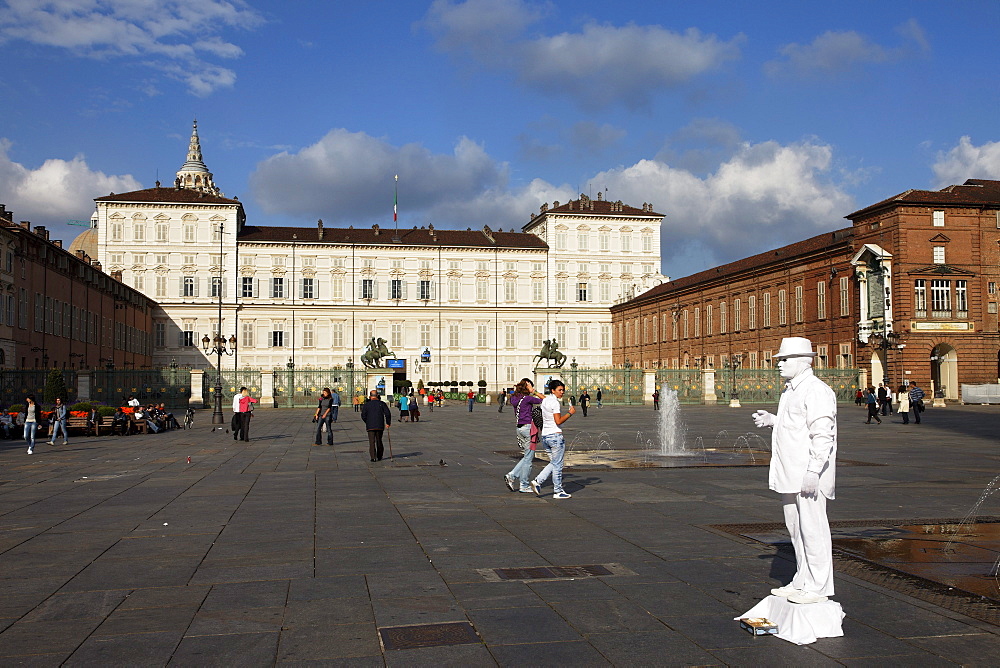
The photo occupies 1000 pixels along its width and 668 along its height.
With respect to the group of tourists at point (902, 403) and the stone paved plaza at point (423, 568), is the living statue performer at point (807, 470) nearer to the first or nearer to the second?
the stone paved plaza at point (423, 568)

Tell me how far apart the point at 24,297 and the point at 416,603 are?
4679 centimetres

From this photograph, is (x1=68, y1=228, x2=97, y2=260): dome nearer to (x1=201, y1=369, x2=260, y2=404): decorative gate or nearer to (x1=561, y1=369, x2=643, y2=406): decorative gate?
(x1=201, y1=369, x2=260, y2=404): decorative gate

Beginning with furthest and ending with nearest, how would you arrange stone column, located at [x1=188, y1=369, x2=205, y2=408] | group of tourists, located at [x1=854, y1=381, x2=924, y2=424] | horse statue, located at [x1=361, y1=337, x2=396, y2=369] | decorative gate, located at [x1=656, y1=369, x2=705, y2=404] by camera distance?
decorative gate, located at [x1=656, y1=369, x2=705, y2=404] → horse statue, located at [x1=361, y1=337, x2=396, y2=369] → stone column, located at [x1=188, y1=369, x2=205, y2=408] → group of tourists, located at [x1=854, y1=381, x2=924, y2=424]

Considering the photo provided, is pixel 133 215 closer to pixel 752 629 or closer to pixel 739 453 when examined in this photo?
pixel 739 453

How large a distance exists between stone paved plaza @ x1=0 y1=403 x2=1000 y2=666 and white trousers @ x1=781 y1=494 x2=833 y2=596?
0.35m

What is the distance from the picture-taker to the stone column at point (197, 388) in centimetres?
5081

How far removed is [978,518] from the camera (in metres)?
Answer: 9.81

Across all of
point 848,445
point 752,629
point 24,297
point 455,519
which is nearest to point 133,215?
point 24,297

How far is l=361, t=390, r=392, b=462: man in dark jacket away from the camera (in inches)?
662

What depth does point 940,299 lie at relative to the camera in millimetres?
47875

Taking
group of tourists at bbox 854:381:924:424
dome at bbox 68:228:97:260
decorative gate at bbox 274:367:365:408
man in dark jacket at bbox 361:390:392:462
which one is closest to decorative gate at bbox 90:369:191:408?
decorative gate at bbox 274:367:365:408

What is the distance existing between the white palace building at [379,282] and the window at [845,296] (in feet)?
112

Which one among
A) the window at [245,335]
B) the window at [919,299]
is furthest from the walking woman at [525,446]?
the window at [245,335]

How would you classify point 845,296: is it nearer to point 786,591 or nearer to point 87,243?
point 786,591
